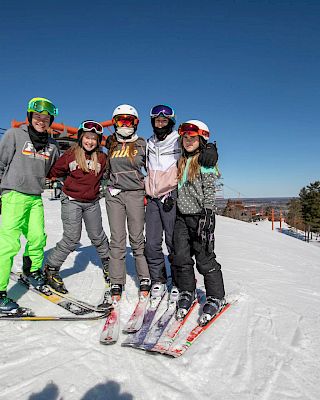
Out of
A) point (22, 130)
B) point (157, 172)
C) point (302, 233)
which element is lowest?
point (302, 233)

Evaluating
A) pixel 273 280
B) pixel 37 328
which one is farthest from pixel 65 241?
pixel 273 280

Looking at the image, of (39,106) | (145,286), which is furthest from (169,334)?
(39,106)

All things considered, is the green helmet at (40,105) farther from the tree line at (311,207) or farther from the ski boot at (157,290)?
the tree line at (311,207)

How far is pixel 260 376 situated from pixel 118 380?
3.60ft

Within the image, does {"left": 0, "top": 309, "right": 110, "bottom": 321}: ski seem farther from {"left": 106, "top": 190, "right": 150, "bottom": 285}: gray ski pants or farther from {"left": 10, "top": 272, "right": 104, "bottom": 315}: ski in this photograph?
{"left": 106, "top": 190, "right": 150, "bottom": 285}: gray ski pants

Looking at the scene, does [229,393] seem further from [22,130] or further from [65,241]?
[22,130]

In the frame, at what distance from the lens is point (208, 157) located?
2.95 metres

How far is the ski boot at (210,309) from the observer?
288 centimetres

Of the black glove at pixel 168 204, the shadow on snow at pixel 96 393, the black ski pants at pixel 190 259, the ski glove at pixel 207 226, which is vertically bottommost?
the shadow on snow at pixel 96 393

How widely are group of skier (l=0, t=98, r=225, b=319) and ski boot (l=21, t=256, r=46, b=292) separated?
0.04 feet

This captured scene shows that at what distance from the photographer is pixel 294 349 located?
2.49 metres

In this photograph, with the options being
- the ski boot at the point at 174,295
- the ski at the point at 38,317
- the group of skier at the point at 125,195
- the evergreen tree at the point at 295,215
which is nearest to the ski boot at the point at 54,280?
the group of skier at the point at 125,195

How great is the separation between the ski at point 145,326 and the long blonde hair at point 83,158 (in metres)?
1.82

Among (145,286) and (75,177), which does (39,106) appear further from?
(145,286)
